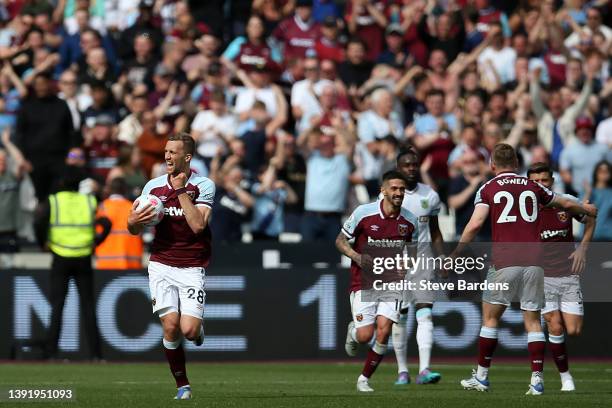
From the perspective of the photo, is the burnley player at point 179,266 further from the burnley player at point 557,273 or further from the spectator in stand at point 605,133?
the spectator in stand at point 605,133

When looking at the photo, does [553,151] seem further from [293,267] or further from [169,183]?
[169,183]

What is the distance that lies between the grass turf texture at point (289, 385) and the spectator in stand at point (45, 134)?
371 centimetres

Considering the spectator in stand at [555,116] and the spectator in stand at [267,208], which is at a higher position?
the spectator in stand at [555,116]

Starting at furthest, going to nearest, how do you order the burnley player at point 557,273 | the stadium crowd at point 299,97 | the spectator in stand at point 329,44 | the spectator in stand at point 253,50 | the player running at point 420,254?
the spectator in stand at point 329,44 → the spectator in stand at point 253,50 → the stadium crowd at point 299,97 → the player running at point 420,254 → the burnley player at point 557,273

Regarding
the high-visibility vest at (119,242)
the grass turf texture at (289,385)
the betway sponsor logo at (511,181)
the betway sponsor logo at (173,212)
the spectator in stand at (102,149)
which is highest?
the spectator in stand at (102,149)

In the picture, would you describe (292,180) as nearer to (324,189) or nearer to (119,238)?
(324,189)

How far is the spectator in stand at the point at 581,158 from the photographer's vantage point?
22281 millimetres

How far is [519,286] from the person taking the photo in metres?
14.2


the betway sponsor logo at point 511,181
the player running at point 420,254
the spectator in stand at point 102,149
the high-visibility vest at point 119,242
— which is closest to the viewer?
the betway sponsor logo at point 511,181

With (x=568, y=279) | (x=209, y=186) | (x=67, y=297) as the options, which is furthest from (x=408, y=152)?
(x=67, y=297)

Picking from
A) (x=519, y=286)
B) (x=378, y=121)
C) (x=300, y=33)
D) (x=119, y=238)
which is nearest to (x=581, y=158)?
(x=378, y=121)

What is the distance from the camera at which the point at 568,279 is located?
15430 millimetres

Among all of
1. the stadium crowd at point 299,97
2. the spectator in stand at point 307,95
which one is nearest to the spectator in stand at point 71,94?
the stadium crowd at point 299,97

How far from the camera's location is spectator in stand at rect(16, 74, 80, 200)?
71.8 feet
